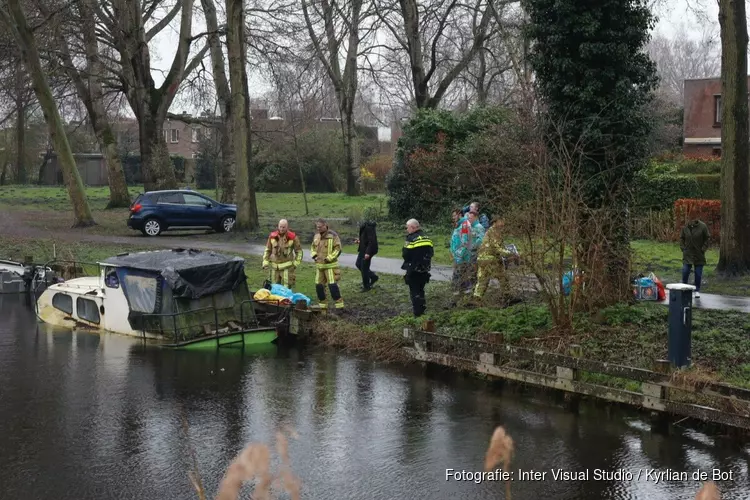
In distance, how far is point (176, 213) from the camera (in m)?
31.2

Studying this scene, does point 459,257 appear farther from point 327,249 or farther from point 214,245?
point 214,245

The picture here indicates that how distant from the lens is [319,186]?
59594 millimetres

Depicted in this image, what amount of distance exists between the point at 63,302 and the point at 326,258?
5.56 m

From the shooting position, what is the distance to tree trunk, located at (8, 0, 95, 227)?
29797 millimetres

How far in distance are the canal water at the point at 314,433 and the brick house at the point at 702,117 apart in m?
41.0

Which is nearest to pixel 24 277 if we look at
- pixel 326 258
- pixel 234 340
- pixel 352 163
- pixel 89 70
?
pixel 234 340

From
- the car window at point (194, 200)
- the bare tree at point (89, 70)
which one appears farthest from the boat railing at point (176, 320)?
the bare tree at point (89, 70)

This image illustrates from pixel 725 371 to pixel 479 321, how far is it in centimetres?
432

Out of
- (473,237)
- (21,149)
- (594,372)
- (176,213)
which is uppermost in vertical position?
(21,149)

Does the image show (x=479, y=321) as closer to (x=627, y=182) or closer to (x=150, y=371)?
(x=627, y=182)

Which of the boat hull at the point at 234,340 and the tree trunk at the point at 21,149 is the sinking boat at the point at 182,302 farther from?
the tree trunk at the point at 21,149

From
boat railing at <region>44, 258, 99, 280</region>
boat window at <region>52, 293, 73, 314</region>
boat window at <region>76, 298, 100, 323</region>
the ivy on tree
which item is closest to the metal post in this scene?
the ivy on tree

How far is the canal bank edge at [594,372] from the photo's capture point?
33.4ft

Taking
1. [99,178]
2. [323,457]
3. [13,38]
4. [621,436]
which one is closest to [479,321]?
[621,436]
